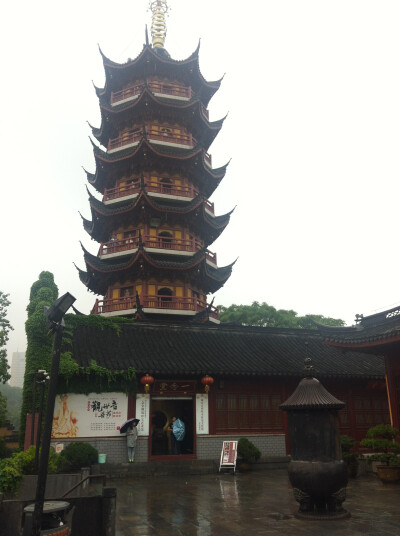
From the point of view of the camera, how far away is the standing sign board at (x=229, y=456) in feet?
48.3

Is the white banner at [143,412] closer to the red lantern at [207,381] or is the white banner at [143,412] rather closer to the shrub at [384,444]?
the red lantern at [207,381]

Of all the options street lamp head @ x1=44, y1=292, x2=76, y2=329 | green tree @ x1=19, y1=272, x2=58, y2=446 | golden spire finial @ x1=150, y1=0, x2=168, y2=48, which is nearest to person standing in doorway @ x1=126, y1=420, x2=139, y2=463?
green tree @ x1=19, y1=272, x2=58, y2=446

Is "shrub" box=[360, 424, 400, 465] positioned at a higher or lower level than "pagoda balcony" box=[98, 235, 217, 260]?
lower

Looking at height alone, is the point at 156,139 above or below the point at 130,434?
above

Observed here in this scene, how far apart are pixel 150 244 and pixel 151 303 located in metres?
3.23

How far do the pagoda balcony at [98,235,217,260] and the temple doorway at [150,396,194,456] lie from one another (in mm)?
7700

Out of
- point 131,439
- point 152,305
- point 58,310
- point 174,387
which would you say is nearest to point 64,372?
point 131,439

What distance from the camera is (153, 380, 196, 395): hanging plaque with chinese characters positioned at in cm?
1633

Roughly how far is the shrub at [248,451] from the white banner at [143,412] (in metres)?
3.32

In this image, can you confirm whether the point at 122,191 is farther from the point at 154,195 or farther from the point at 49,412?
the point at 49,412

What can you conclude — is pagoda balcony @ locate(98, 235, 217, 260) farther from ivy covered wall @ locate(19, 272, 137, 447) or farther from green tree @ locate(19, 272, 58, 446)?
ivy covered wall @ locate(19, 272, 137, 447)

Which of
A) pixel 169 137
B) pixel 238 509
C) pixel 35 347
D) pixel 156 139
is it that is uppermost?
pixel 169 137

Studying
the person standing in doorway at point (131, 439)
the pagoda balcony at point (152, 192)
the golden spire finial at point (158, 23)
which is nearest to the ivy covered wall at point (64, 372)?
the person standing in doorway at point (131, 439)

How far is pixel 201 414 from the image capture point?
16562 mm
